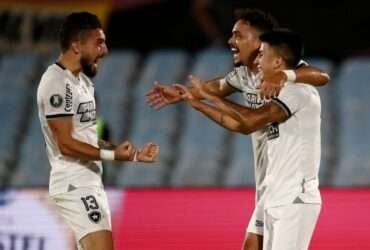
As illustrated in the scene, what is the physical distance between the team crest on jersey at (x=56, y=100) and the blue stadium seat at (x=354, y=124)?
4690 millimetres

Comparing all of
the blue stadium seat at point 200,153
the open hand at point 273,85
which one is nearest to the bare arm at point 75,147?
the open hand at point 273,85

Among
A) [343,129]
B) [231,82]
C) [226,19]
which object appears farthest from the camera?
[226,19]

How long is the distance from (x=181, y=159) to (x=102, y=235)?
4.93 metres

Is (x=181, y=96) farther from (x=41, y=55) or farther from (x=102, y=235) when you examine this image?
(x=41, y=55)

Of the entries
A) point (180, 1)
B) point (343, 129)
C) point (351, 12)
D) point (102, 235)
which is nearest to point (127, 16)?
point (180, 1)

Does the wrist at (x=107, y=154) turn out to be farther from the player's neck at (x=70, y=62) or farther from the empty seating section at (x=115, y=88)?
the empty seating section at (x=115, y=88)

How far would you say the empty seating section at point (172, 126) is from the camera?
35.0 feet

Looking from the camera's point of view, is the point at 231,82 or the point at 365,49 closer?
the point at 231,82

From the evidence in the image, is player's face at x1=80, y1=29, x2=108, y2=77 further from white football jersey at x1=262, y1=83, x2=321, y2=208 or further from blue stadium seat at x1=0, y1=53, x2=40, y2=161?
blue stadium seat at x1=0, y1=53, x2=40, y2=161

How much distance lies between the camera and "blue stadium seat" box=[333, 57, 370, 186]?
10367 mm

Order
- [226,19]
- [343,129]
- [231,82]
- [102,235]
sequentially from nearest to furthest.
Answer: [102,235] < [231,82] < [343,129] < [226,19]

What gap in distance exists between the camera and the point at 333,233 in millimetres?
6879

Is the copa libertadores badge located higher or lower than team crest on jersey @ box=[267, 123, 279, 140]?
lower

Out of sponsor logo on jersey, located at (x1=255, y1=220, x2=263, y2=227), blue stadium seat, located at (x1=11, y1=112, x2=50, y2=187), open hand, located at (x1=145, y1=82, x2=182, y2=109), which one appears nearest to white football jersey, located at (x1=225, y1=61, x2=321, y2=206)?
sponsor logo on jersey, located at (x1=255, y1=220, x2=263, y2=227)
